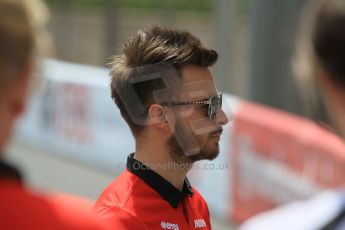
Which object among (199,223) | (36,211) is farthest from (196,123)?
(36,211)

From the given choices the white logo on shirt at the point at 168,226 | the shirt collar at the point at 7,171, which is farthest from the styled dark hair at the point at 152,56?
the shirt collar at the point at 7,171

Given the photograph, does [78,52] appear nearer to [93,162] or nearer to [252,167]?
[93,162]

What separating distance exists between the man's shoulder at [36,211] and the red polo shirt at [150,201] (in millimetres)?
785

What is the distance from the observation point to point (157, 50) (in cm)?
241

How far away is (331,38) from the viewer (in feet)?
5.15

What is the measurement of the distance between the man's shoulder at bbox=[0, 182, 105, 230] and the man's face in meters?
0.93

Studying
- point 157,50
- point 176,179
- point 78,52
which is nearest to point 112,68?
point 157,50

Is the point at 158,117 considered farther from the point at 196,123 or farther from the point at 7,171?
the point at 7,171

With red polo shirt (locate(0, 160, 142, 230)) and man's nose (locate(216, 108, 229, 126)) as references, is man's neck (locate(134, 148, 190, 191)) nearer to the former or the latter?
man's nose (locate(216, 108, 229, 126))

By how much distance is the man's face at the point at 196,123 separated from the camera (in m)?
2.46

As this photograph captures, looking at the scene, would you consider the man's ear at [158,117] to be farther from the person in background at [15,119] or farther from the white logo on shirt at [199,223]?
the person in background at [15,119]

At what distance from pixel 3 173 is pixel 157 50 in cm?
98

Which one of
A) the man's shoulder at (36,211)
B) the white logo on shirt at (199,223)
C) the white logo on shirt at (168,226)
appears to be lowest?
the white logo on shirt at (199,223)

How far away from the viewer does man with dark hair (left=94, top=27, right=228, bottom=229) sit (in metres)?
2.42
